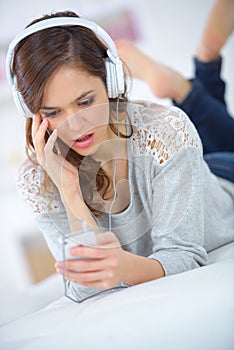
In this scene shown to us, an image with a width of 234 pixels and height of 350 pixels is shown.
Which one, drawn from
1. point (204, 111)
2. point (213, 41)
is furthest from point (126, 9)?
point (204, 111)

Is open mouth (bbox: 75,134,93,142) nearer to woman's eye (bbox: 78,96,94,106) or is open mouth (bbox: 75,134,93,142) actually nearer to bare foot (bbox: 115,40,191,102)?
woman's eye (bbox: 78,96,94,106)

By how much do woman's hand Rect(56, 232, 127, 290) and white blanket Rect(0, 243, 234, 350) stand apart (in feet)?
0.13

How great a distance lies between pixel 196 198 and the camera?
28.0 inches

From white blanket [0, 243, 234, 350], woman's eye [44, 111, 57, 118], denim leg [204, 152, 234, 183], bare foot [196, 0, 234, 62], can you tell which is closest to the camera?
white blanket [0, 243, 234, 350]

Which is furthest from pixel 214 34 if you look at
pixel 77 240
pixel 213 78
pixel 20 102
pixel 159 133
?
pixel 77 240

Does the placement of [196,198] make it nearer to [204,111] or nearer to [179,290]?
[179,290]

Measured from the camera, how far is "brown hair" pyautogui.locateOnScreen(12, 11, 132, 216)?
24.5 inches

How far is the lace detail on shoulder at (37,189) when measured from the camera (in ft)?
2.27

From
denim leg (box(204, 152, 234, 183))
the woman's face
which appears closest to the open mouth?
the woman's face

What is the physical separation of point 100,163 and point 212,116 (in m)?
0.55

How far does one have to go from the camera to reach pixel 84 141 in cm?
65

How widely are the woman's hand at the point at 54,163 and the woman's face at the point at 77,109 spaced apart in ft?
0.04

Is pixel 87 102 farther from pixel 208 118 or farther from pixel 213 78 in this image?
pixel 213 78

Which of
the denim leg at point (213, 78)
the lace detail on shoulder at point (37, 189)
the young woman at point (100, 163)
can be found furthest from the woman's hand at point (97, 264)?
the denim leg at point (213, 78)
